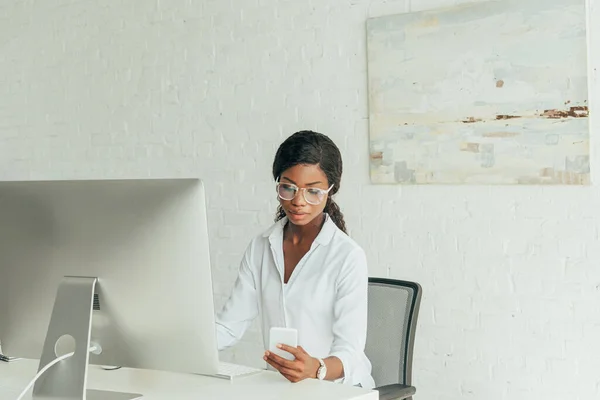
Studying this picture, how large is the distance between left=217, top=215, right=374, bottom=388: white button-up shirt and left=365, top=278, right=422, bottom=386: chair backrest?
0.20 ft

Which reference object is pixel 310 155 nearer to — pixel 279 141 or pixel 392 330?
pixel 392 330

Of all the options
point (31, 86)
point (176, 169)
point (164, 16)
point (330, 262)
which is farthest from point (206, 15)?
point (330, 262)

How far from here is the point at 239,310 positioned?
2676 millimetres

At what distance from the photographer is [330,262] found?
8.36 feet

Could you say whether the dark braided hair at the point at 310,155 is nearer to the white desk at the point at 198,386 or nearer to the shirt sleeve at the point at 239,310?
the shirt sleeve at the point at 239,310

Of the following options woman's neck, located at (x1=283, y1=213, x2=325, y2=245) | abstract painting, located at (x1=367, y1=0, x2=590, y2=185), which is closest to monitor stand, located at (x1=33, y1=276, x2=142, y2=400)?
woman's neck, located at (x1=283, y1=213, x2=325, y2=245)

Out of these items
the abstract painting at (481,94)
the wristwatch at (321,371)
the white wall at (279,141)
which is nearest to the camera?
the wristwatch at (321,371)

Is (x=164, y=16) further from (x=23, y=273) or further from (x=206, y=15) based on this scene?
(x=23, y=273)

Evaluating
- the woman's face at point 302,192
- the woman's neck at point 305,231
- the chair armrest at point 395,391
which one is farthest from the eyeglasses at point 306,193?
the chair armrest at point 395,391

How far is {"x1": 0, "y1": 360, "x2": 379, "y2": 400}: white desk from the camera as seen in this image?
6.39 feet

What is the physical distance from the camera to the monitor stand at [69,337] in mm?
1831

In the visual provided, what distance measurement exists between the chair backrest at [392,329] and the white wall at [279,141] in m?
0.98

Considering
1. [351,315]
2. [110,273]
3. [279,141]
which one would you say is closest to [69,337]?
[110,273]

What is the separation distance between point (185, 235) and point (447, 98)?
2062mm
